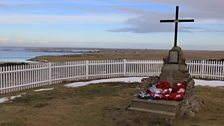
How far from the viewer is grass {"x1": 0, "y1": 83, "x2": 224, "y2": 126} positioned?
753cm

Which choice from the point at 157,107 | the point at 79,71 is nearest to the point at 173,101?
the point at 157,107

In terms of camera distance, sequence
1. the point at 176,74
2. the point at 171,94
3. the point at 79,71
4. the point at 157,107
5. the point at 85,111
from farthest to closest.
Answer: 1. the point at 79,71
2. the point at 176,74
3. the point at 85,111
4. the point at 171,94
5. the point at 157,107

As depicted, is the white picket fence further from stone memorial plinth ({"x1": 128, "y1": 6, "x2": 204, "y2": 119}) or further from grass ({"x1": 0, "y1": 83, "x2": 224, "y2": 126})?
stone memorial plinth ({"x1": 128, "y1": 6, "x2": 204, "y2": 119})

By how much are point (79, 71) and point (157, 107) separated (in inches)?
385

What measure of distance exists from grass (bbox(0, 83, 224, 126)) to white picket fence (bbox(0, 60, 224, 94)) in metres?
1.86

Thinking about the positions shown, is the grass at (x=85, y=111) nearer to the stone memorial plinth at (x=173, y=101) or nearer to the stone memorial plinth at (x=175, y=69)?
the stone memorial plinth at (x=173, y=101)

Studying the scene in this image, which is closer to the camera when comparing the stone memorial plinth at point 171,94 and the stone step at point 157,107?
the stone step at point 157,107

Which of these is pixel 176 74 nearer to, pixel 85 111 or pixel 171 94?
pixel 171 94

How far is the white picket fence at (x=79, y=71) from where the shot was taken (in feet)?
43.3

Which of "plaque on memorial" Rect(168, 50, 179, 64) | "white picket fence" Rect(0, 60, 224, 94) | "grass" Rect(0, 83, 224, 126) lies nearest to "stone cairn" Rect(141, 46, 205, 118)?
"plaque on memorial" Rect(168, 50, 179, 64)

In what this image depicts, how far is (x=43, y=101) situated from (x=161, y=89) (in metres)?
4.34

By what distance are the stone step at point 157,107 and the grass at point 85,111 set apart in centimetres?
22

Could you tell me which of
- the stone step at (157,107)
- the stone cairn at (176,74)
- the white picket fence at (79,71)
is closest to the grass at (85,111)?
the stone step at (157,107)

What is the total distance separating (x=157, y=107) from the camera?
8.23 meters
